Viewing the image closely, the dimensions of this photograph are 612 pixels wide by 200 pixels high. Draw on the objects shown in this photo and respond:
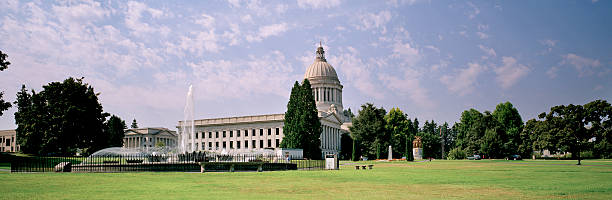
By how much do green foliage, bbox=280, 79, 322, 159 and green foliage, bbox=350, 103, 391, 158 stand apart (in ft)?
52.6

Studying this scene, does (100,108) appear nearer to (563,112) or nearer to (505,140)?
(563,112)

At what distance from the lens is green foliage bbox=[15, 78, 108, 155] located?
59344mm

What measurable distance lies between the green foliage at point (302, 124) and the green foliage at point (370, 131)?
16.0 m

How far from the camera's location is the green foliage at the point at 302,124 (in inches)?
2963

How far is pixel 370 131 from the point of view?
297 feet

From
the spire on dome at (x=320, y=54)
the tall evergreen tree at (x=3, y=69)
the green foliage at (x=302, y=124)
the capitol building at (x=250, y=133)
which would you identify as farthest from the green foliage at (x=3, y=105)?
the spire on dome at (x=320, y=54)

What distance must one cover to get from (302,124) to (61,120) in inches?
1353

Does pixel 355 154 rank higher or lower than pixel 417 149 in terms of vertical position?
lower

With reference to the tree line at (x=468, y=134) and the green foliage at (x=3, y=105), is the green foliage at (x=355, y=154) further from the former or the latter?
the green foliage at (x=3, y=105)

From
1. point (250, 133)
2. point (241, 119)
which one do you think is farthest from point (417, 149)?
point (241, 119)

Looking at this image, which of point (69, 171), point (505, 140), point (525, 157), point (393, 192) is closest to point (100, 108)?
point (69, 171)

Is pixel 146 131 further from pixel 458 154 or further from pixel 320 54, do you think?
pixel 458 154

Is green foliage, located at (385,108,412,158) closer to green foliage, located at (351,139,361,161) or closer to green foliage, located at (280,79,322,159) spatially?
green foliage, located at (351,139,361,161)

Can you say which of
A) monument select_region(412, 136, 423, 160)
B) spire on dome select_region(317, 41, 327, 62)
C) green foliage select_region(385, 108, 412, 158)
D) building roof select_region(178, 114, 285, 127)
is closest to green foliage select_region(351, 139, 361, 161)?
green foliage select_region(385, 108, 412, 158)
